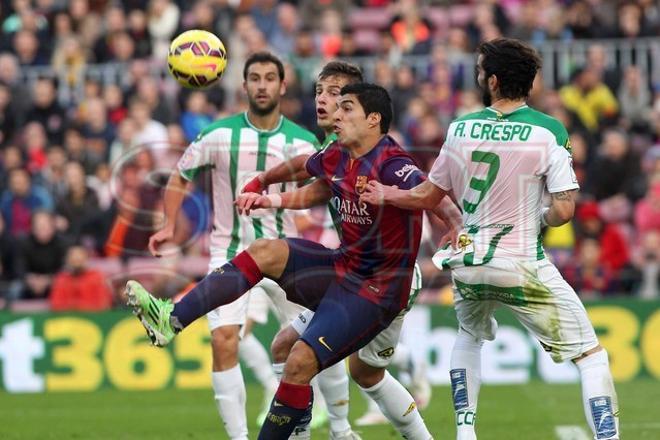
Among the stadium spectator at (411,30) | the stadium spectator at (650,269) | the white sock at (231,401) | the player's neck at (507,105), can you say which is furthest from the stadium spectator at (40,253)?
the player's neck at (507,105)

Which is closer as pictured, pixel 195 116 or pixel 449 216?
pixel 449 216

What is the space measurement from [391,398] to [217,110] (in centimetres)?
1063

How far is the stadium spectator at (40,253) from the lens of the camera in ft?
55.2

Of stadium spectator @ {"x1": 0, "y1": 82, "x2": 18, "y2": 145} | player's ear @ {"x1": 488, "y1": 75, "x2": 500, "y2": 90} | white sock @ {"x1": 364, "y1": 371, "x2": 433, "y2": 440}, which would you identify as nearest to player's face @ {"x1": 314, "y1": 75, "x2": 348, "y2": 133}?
player's ear @ {"x1": 488, "y1": 75, "x2": 500, "y2": 90}

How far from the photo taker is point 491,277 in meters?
8.66

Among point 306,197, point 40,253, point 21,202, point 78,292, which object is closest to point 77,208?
point 40,253

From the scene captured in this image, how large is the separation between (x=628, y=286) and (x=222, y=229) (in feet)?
25.0

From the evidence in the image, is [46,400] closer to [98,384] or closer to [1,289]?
[98,384]

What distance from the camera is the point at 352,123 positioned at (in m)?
8.81

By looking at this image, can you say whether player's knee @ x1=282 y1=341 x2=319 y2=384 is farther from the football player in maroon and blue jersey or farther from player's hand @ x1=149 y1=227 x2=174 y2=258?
player's hand @ x1=149 y1=227 x2=174 y2=258

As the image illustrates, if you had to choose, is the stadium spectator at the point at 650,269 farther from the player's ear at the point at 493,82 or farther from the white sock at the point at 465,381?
the player's ear at the point at 493,82

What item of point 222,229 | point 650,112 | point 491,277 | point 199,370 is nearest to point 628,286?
point 650,112

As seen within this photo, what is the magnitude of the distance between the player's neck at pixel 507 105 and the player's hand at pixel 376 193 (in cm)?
82

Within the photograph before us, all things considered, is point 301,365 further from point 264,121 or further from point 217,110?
point 217,110
